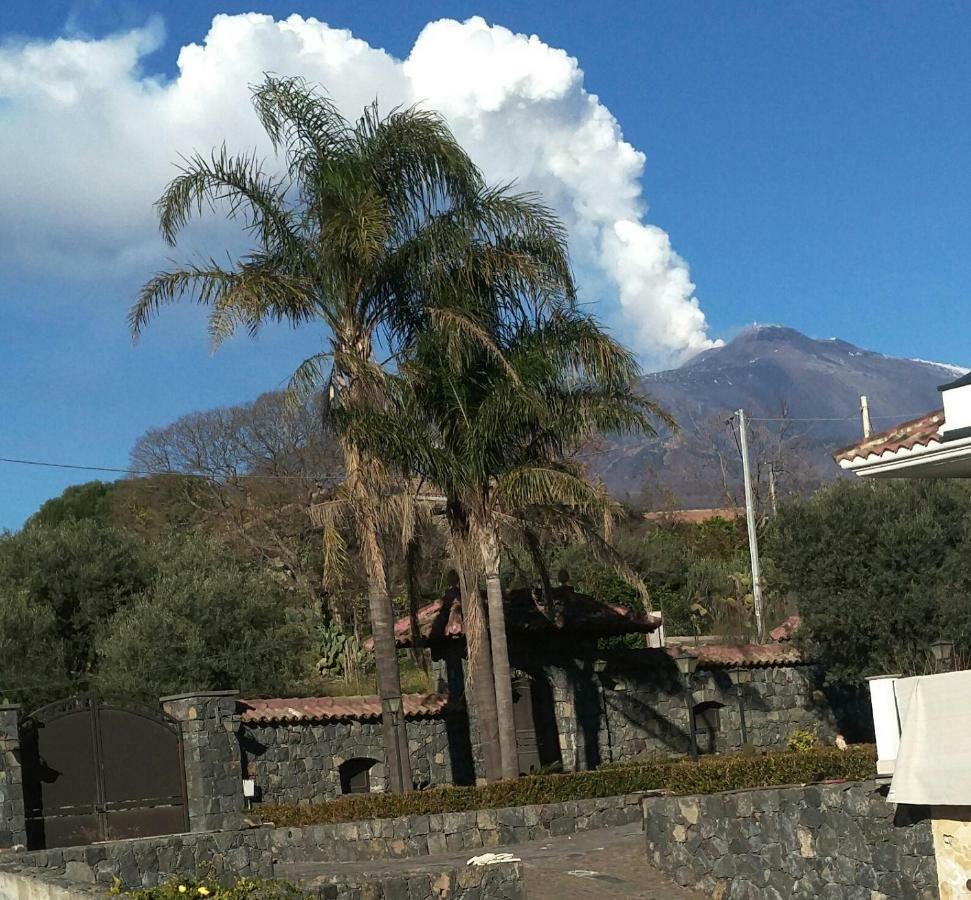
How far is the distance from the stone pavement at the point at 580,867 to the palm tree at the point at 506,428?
245 cm

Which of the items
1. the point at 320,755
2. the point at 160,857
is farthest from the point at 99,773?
the point at 320,755

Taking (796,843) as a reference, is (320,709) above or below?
above

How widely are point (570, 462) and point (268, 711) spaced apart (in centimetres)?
641

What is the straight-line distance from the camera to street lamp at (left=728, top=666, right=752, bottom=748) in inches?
1125

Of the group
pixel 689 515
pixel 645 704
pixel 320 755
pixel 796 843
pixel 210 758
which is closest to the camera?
pixel 796 843

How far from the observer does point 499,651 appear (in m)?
21.6

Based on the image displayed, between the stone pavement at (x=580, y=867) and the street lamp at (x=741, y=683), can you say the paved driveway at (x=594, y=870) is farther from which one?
the street lamp at (x=741, y=683)

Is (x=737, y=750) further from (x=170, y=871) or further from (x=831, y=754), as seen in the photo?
(x=170, y=871)

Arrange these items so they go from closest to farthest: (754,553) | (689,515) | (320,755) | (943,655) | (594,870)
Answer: (594,870)
(943,655)
(320,755)
(754,553)
(689,515)

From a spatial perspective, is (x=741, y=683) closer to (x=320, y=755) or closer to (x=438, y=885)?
(x=320, y=755)

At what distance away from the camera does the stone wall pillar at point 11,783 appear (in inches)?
745

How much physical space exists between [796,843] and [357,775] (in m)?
10.9

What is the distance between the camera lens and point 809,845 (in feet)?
47.2

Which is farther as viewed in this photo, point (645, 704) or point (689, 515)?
point (689, 515)
